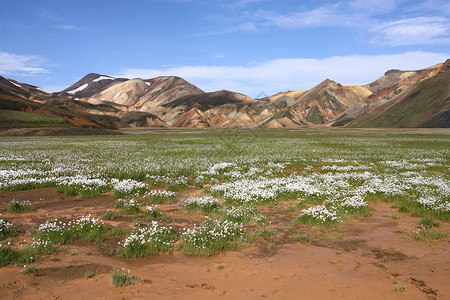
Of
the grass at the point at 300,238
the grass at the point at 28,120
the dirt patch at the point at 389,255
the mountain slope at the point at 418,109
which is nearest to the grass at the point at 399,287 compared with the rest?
the dirt patch at the point at 389,255

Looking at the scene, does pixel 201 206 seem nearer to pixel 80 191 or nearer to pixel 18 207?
pixel 80 191

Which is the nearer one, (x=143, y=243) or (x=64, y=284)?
(x=64, y=284)

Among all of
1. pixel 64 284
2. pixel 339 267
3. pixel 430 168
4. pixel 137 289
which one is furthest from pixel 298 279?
pixel 430 168

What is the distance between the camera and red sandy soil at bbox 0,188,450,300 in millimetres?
6301

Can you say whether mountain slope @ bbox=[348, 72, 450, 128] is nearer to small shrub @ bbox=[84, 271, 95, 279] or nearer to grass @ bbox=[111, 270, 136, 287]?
grass @ bbox=[111, 270, 136, 287]

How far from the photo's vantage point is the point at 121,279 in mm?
6617

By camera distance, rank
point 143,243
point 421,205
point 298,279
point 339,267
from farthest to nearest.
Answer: point 421,205
point 143,243
point 339,267
point 298,279

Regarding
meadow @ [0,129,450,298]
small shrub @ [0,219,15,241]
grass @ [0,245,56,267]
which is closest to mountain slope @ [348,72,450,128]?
meadow @ [0,129,450,298]

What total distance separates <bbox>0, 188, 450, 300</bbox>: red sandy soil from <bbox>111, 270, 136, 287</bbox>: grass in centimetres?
11

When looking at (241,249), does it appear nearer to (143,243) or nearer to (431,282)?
(143,243)

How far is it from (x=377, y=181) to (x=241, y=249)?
12067 millimetres

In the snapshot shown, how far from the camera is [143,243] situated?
8711mm

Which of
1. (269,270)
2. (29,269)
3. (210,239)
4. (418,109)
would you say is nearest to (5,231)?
(29,269)

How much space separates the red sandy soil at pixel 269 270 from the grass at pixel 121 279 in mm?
111
